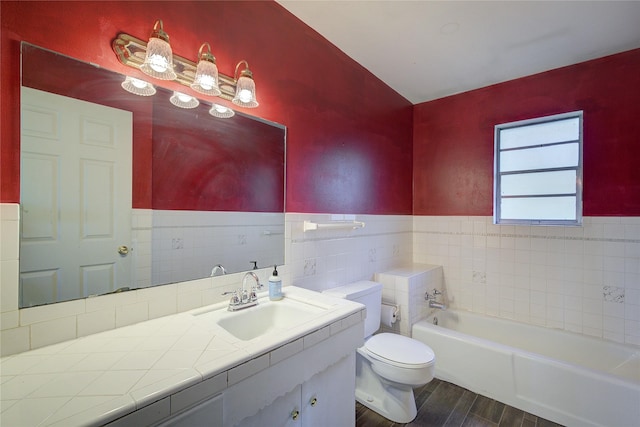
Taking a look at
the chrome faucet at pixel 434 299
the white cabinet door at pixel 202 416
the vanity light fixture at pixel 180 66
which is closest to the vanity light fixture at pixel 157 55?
the vanity light fixture at pixel 180 66

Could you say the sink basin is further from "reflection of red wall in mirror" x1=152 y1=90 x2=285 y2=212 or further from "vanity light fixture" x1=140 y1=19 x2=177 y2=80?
"vanity light fixture" x1=140 y1=19 x2=177 y2=80

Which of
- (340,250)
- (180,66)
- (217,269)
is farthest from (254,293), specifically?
(180,66)

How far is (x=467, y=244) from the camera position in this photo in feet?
9.39

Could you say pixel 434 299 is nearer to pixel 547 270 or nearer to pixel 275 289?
pixel 547 270

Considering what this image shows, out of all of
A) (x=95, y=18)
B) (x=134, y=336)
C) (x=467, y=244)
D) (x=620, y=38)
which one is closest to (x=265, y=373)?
(x=134, y=336)

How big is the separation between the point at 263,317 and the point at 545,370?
197 cm

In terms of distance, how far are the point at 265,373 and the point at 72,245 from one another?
2.77 ft

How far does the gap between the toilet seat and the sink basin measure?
74cm

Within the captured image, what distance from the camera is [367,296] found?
6.87ft

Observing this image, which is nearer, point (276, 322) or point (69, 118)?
point (69, 118)

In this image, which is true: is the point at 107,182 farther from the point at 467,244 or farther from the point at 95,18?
the point at 467,244

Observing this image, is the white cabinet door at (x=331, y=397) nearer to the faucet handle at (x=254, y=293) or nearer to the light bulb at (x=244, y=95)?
the faucet handle at (x=254, y=293)

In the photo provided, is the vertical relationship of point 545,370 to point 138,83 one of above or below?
below

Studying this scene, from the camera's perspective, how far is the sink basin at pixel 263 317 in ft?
4.21
